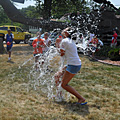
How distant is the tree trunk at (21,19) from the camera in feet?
61.8

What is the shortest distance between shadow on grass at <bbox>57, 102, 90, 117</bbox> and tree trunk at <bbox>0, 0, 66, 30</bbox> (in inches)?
615

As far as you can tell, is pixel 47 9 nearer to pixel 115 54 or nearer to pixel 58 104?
pixel 115 54

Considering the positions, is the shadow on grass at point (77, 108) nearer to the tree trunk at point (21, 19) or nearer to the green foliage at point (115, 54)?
the green foliage at point (115, 54)

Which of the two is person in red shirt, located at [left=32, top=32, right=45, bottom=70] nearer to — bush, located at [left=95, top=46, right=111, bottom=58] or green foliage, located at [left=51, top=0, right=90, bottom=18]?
bush, located at [left=95, top=46, right=111, bottom=58]

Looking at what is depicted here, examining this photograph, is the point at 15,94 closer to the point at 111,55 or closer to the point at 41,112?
the point at 41,112

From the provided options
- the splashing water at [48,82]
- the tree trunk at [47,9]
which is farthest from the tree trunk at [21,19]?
the splashing water at [48,82]

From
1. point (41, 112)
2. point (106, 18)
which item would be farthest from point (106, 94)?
point (106, 18)

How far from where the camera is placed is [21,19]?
19484mm

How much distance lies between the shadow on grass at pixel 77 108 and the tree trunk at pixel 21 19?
15.6 meters

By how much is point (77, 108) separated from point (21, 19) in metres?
16.4

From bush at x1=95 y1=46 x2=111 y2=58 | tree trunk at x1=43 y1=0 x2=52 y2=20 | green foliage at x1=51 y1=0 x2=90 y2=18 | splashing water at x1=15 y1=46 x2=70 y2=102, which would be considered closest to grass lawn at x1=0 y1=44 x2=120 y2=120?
splashing water at x1=15 y1=46 x2=70 y2=102

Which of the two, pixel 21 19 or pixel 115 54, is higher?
pixel 21 19

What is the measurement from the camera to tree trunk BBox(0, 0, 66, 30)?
18.8 meters

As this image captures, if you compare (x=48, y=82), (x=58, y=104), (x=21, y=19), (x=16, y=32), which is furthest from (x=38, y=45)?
(x=16, y=32)
